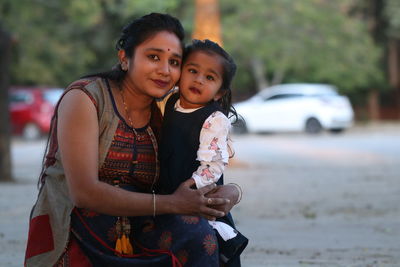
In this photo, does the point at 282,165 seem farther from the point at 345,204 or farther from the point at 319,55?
the point at 319,55

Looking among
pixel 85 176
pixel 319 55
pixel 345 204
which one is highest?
pixel 319 55

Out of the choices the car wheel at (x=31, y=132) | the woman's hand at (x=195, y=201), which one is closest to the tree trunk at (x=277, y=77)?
the car wheel at (x=31, y=132)

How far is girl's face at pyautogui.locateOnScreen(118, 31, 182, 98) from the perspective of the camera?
12.0ft

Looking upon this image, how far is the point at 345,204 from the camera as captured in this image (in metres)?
8.84

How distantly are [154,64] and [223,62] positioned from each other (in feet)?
1.25

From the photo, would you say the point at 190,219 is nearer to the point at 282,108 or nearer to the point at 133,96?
the point at 133,96

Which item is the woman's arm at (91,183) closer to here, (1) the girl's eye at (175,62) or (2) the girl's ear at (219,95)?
(1) the girl's eye at (175,62)

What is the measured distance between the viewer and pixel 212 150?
3.62 m

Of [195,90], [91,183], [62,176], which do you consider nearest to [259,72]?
[195,90]

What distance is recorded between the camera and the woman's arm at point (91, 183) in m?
3.42

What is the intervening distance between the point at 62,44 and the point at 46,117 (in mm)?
6210

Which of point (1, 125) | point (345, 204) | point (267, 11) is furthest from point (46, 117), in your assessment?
point (345, 204)

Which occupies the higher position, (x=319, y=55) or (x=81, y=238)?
(x=319, y=55)

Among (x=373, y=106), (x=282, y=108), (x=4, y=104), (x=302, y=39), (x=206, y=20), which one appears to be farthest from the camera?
(x=373, y=106)
